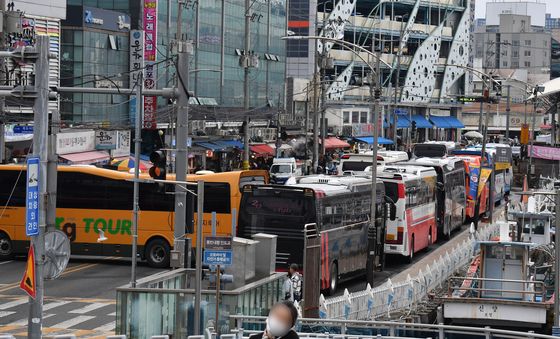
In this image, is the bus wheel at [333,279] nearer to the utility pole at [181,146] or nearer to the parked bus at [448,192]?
the utility pole at [181,146]

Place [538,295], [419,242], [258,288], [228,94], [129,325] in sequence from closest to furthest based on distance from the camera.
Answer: [129,325] < [258,288] < [538,295] < [419,242] < [228,94]

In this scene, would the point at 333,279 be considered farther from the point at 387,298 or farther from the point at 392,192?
the point at 392,192

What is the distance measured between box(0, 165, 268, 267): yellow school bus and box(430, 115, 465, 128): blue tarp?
10488cm

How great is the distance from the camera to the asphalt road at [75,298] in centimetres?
2823

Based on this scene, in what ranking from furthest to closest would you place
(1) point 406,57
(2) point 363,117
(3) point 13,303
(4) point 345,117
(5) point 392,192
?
(1) point 406,57 → (2) point 363,117 → (4) point 345,117 → (5) point 392,192 → (3) point 13,303

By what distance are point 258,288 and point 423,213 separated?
78.1ft

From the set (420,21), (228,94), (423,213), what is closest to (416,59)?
(420,21)

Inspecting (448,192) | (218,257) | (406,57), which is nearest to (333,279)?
(218,257)

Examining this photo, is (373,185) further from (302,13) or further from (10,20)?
(302,13)

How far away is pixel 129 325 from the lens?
68.2 feet

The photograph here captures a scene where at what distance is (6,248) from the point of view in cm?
4044

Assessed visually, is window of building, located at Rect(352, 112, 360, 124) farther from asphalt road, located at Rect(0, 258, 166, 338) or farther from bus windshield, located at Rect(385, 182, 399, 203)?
asphalt road, located at Rect(0, 258, 166, 338)

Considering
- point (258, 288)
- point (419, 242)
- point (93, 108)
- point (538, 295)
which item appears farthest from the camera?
point (93, 108)

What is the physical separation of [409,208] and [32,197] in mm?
26532
